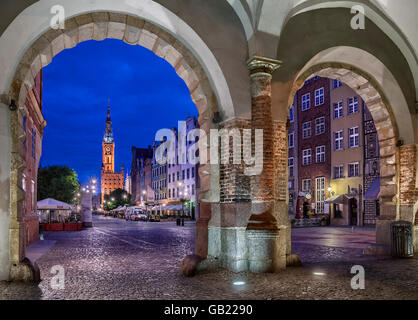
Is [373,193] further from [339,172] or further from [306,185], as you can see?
[306,185]

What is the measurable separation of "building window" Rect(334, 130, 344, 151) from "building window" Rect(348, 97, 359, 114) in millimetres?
2009

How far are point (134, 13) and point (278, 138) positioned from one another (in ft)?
14.1

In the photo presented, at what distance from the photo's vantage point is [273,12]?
920 centimetres

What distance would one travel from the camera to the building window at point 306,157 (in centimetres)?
3953

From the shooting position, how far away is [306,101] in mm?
40188

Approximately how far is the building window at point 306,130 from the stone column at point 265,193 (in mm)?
31244

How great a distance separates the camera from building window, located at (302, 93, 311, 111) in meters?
39.8

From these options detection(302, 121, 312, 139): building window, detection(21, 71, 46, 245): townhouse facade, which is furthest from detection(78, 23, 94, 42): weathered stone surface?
detection(302, 121, 312, 139): building window

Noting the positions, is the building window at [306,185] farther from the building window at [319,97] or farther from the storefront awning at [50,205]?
the storefront awning at [50,205]

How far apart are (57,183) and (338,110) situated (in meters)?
35.1

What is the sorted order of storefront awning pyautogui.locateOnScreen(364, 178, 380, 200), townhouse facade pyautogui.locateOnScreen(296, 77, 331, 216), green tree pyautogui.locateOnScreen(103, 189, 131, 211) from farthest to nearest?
green tree pyautogui.locateOnScreen(103, 189, 131, 211), townhouse facade pyautogui.locateOnScreen(296, 77, 331, 216), storefront awning pyautogui.locateOnScreen(364, 178, 380, 200)

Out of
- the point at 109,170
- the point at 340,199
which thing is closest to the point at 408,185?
the point at 340,199

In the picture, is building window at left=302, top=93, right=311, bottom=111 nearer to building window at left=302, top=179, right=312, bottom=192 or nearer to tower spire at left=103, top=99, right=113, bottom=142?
building window at left=302, top=179, right=312, bottom=192
